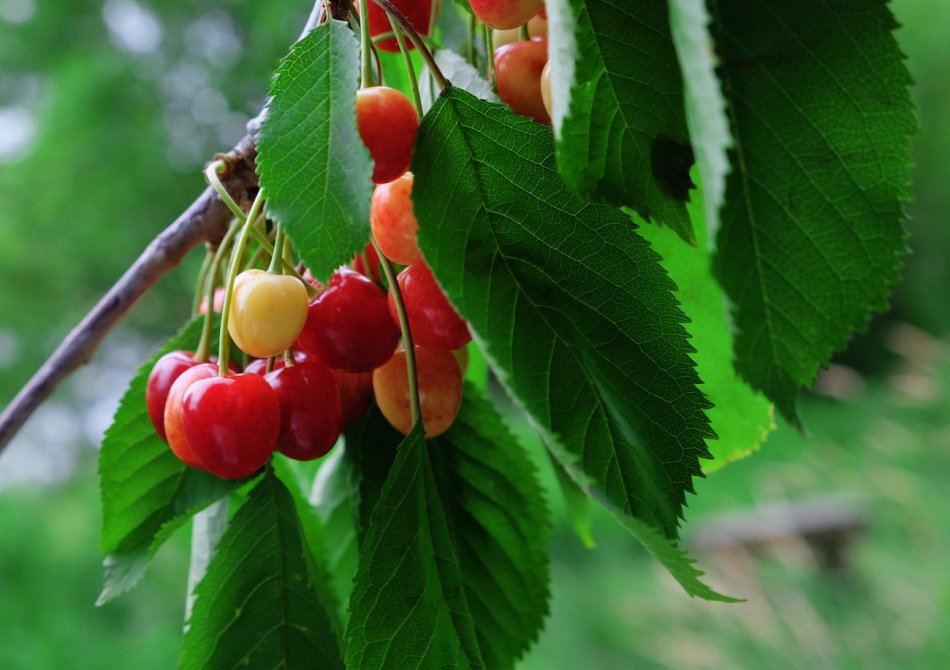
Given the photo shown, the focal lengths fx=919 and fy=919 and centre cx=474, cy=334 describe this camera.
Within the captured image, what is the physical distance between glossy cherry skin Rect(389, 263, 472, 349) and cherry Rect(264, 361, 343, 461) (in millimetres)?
39

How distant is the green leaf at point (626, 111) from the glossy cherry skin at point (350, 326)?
10 centimetres

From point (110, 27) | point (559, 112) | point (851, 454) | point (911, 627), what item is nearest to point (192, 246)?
point (559, 112)

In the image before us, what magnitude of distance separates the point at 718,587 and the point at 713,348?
1984 millimetres

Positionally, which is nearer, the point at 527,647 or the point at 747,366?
the point at 747,366

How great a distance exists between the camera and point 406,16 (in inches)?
14.1

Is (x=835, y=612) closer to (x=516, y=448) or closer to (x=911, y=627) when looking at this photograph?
(x=911, y=627)

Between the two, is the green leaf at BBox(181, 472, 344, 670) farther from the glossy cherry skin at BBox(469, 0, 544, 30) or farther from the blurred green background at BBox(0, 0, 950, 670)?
the blurred green background at BBox(0, 0, 950, 670)

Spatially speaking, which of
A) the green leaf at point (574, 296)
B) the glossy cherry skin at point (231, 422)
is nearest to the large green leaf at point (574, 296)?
the green leaf at point (574, 296)

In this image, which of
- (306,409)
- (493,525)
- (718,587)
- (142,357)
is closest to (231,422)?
(306,409)

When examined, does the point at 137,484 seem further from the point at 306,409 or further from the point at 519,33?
the point at 519,33

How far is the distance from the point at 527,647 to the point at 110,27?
497cm

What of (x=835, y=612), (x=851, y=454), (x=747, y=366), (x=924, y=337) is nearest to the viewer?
(x=747, y=366)

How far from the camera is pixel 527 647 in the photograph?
0.40 meters

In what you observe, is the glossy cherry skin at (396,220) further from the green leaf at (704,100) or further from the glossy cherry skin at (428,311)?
the green leaf at (704,100)
